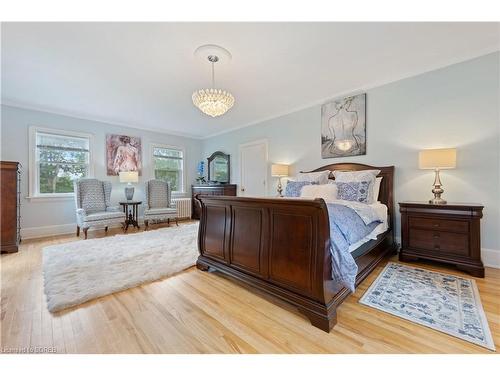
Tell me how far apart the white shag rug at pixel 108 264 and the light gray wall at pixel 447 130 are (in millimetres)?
3012

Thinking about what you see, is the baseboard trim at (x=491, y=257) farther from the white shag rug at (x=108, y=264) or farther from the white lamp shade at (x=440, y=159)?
the white shag rug at (x=108, y=264)

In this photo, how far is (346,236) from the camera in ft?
5.73

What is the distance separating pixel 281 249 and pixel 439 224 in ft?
6.77

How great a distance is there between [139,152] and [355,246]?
17.3ft

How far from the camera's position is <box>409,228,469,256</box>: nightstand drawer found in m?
2.37

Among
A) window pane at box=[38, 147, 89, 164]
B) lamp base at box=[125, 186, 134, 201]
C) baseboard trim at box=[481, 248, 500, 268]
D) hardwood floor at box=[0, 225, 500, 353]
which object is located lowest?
hardwood floor at box=[0, 225, 500, 353]

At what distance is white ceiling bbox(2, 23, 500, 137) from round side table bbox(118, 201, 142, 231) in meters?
2.01

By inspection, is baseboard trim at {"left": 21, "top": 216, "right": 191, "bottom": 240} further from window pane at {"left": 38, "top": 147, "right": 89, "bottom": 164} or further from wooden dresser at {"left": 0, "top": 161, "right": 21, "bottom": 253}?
window pane at {"left": 38, "top": 147, "right": 89, "bottom": 164}

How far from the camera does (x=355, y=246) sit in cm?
198

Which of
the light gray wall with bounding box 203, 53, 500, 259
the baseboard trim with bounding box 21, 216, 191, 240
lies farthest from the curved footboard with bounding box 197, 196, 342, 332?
the baseboard trim with bounding box 21, 216, 191, 240

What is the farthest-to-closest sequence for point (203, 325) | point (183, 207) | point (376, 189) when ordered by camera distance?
1. point (183, 207)
2. point (376, 189)
3. point (203, 325)

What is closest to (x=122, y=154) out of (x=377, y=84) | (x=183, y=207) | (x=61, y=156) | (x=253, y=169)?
(x=61, y=156)

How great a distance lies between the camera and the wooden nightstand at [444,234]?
2.30 meters

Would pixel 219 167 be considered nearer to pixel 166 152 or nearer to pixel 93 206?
pixel 166 152
